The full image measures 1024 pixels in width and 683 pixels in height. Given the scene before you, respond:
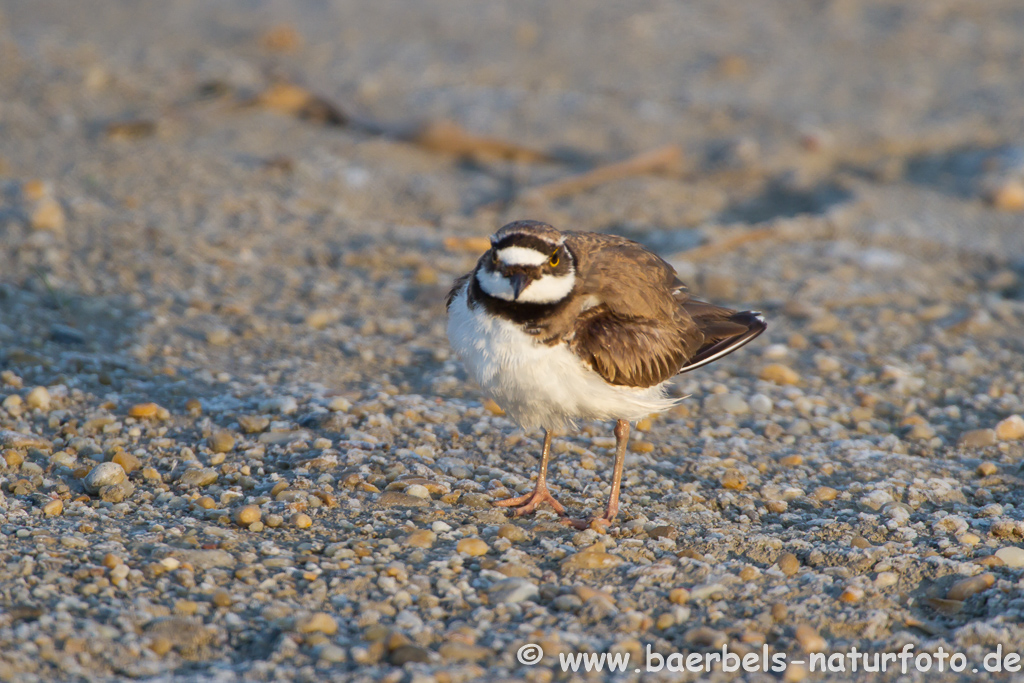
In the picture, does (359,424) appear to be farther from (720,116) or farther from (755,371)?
(720,116)

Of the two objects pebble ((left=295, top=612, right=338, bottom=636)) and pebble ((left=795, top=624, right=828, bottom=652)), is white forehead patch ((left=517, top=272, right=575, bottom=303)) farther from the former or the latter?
pebble ((left=795, top=624, right=828, bottom=652))

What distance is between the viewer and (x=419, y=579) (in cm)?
397

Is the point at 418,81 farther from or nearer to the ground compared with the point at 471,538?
farther from the ground

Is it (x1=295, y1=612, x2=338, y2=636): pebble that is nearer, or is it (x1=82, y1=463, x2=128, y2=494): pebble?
(x1=295, y1=612, x2=338, y2=636): pebble

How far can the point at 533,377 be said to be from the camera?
14.2 ft

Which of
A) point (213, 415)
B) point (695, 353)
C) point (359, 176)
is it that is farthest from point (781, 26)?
point (213, 415)

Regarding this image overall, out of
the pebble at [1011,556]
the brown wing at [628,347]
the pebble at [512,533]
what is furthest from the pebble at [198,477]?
the pebble at [1011,556]

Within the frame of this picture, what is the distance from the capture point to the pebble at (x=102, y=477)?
14.8 feet

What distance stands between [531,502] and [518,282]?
1102 millimetres

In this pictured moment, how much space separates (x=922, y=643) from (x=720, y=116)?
694 centimetres

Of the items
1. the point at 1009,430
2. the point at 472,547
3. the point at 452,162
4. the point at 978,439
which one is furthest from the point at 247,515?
the point at 452,162

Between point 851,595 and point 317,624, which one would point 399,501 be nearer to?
point 317,624

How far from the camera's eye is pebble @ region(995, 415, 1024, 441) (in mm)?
5484

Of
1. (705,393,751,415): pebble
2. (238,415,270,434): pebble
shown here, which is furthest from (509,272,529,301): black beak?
(705,393,751,415): pebble
